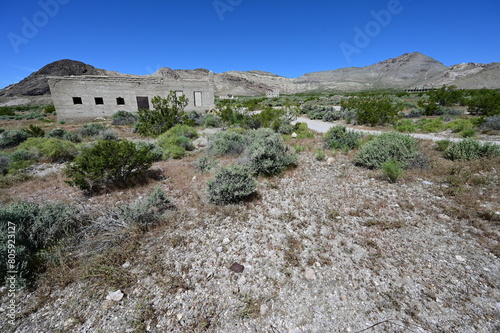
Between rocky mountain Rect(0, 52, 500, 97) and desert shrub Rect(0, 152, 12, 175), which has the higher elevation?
rocky mountain Rect(0, 52, 500, 97)

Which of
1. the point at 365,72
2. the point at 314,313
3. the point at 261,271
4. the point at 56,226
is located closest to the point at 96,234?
the point at 56,226

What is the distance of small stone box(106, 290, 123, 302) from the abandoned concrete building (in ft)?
70.5

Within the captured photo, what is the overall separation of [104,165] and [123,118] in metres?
14.6

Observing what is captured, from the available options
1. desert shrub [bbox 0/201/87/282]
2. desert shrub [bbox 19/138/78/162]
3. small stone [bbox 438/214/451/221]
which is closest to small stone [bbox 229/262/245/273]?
desert shrub [bbox 0/201/87/282]

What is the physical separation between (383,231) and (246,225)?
2180mm

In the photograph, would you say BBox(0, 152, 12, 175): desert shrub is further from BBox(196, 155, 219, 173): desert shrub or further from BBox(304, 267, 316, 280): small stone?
BBox(304, 267, 316, 280): small stone

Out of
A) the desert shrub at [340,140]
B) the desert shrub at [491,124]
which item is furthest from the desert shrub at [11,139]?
the desert shrub at [491,124]

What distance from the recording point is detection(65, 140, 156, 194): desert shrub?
4652 millimetres

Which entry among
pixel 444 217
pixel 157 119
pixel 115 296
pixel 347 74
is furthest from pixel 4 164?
pixel 347 74

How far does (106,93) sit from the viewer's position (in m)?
18.8

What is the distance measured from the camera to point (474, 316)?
75.5 inches

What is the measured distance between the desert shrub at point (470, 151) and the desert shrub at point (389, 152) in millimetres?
1027

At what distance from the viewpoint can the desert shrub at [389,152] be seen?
5.63 metres

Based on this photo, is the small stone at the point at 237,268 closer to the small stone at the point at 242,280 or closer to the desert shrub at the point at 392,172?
the small stone at the point at 242,280
